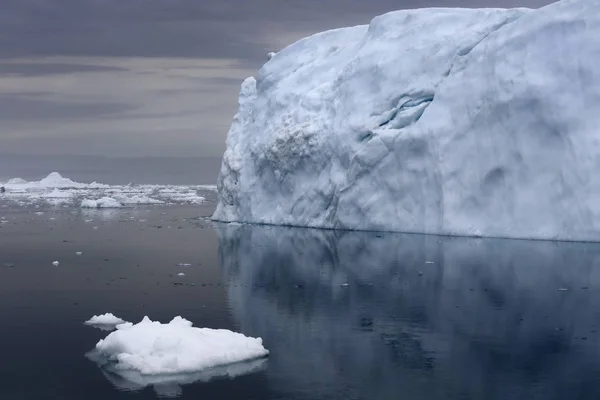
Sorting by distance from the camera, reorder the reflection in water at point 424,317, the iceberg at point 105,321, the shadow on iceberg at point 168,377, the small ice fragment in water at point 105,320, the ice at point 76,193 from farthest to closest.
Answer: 1. the ice at point 76,193
2. the small ice fragment in water at point 105,320
3. the iceberg at point 105,321
4. the reflection in water at point 424,317
5. the shadow on iceberg at point 168,377

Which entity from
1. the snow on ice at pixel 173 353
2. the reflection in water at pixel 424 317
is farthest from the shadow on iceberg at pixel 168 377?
the reflection in water at pixel 424 317

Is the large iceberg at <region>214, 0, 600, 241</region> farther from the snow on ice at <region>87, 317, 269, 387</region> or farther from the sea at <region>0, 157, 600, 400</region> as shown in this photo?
the snow on ice at <region>87, 317, 269, 387</region>

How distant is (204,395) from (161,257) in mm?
13049

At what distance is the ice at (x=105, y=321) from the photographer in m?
13.2

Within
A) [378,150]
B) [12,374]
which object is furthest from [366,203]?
[12,374]

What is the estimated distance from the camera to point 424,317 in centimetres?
1399

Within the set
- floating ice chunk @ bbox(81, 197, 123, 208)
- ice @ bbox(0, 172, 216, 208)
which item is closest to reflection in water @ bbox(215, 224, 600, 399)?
floating ice chunk @ bbox(81, 197, 123, 208)

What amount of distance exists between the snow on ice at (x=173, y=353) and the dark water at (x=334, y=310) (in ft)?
0.91

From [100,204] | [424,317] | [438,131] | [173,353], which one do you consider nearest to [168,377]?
[173,353]

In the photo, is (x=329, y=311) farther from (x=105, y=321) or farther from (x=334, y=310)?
(x=105, y=321)

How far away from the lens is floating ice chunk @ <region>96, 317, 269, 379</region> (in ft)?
34.0

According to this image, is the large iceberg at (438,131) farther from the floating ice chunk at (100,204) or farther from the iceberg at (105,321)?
the floating ice chunk at (100,204)

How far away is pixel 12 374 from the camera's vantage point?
408 inches

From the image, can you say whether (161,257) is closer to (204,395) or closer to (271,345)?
(271,345)
